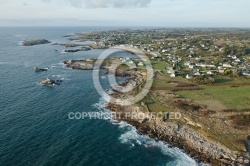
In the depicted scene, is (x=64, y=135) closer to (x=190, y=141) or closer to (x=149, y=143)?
(x=149, y=143)

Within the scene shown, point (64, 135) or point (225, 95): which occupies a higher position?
point (225, 95)

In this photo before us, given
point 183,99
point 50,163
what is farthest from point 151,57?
point 50,163

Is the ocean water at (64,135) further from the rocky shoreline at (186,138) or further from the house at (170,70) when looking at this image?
the house at (170,70)

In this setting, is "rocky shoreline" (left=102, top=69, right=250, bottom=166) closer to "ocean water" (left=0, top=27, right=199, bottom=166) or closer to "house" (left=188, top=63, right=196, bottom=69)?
"ocean water" (left=0, top=27, right=199, bottom=166)

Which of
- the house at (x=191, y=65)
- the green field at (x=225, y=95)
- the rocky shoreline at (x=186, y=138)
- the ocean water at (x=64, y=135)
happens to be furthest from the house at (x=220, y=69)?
the ocean water at (x=64, y=135)

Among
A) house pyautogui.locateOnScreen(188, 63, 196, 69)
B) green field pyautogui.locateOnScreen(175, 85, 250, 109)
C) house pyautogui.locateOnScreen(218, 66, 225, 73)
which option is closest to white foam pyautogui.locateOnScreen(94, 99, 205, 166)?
green field pyautogui.locateOnScreen(175, 85, 250, 109)

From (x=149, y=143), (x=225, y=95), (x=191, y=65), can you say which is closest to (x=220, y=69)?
(x=191, y=65)

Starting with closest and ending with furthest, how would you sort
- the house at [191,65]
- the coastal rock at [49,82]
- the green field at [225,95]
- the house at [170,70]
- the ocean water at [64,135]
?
the ocean water at [64,135] → the green field at [225,95] → the coastal rock at [49,82] → the house at [170,70] → the house at [191,65]

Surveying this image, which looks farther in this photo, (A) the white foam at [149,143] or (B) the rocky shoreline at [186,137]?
(A) the white foam at [149,143]

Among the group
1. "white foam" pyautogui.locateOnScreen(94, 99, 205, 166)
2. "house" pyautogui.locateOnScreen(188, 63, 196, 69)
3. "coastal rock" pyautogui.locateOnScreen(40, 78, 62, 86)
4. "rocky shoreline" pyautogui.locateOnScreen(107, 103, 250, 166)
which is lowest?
"white foam" pyautogui.locateOnScreen(94, 99, 205, 166)

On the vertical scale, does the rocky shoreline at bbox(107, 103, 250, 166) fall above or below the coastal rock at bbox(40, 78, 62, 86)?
below

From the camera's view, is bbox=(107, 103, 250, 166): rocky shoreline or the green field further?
the green field
